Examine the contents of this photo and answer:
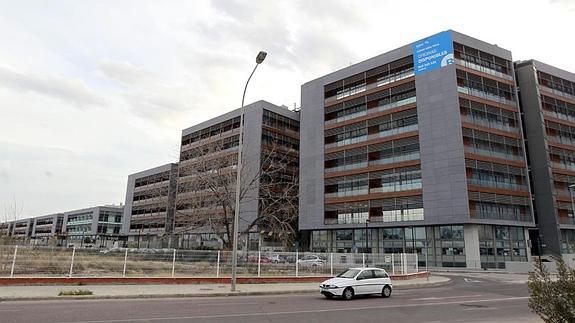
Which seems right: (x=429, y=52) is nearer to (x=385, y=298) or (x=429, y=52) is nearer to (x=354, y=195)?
(x=354, y=195)

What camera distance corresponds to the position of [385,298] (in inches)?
766

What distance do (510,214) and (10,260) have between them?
56.2m

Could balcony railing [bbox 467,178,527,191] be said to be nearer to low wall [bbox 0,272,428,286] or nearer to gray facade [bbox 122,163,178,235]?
low wall [bbox 0,272,428,286]

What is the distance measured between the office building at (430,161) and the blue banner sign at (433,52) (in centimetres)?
14

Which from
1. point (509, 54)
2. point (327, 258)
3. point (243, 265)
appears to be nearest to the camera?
point (243, 265)

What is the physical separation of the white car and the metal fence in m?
7.49

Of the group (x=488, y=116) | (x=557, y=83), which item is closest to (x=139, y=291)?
(x=488, y=116)

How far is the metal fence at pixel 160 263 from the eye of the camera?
20281mm

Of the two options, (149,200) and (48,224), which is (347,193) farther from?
(48,224)

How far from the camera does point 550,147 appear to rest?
6312 centimetres

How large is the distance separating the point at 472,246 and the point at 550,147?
24.1m

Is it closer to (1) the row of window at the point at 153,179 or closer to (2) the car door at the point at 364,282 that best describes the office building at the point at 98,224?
(1) the row of window at the point at 153,179

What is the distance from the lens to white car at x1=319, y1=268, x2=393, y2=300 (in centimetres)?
1864

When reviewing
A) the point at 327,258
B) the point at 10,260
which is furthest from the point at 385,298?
the point at 10,260
